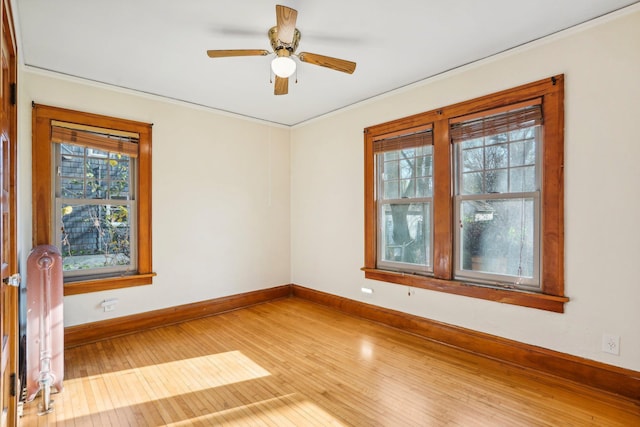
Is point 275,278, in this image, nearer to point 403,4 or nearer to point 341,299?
point 341,299

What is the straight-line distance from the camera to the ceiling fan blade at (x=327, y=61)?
2547mm

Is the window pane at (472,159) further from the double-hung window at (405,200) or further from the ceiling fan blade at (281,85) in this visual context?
the ceiling fan blade at (281,85)

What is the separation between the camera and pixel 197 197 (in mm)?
4301

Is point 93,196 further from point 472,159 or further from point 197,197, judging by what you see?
point 472,159

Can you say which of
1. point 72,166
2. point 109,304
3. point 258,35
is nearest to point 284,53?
point 258,35

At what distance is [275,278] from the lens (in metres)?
5.16

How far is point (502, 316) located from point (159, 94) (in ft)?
14.4

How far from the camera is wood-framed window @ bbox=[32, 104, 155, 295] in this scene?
→ 325cm

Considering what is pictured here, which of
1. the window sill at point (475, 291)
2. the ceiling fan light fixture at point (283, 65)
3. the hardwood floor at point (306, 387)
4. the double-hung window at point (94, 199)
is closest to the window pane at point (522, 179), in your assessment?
the window sill at point (475, 291)

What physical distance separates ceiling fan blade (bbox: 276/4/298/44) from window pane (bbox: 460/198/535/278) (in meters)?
2.29

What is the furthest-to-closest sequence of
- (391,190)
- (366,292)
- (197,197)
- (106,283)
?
1. (197,197)
2. (366,292)
3. (391,190)
4. (106,283)

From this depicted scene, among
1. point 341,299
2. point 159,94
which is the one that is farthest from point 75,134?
point 341,299

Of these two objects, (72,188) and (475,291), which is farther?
(72,188)

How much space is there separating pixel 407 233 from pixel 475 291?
1.00 m
